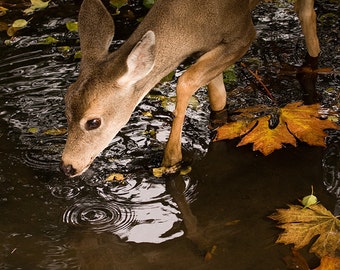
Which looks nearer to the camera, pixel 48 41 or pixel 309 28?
pixel 309 28

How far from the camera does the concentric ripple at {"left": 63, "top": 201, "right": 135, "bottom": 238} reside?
14.5 ft

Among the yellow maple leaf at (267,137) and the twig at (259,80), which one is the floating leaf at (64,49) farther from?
the yellow maple leaf at (267,137)

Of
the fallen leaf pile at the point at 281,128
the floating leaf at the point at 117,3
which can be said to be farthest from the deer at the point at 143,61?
the floating leaf at the point at 117,3

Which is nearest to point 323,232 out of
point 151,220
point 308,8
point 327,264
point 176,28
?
point 327,264

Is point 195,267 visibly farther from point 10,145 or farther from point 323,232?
point 10,145

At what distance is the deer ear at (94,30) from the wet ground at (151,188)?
2.80ft

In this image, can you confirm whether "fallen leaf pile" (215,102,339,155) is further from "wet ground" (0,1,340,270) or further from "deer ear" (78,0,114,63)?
"deer ear" (78,0,114,63)

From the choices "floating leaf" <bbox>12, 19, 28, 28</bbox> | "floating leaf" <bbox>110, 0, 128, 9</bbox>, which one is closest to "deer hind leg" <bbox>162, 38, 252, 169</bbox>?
"floating leaf" <bbox>110, 0, 128, 9</bbox>

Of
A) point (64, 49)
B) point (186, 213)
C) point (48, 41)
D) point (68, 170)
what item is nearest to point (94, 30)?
point (68, 170)

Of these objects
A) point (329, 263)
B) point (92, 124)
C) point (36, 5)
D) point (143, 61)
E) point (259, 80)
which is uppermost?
point (143, 61)

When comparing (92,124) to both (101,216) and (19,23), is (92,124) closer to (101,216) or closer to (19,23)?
(101,216)

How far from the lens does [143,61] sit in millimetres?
4363

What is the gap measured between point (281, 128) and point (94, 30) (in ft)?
4.83

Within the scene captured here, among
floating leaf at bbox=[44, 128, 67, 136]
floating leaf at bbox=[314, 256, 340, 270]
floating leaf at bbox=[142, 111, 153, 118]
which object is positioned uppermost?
floating leaf at bbox=[314, 256, 340, 270]
